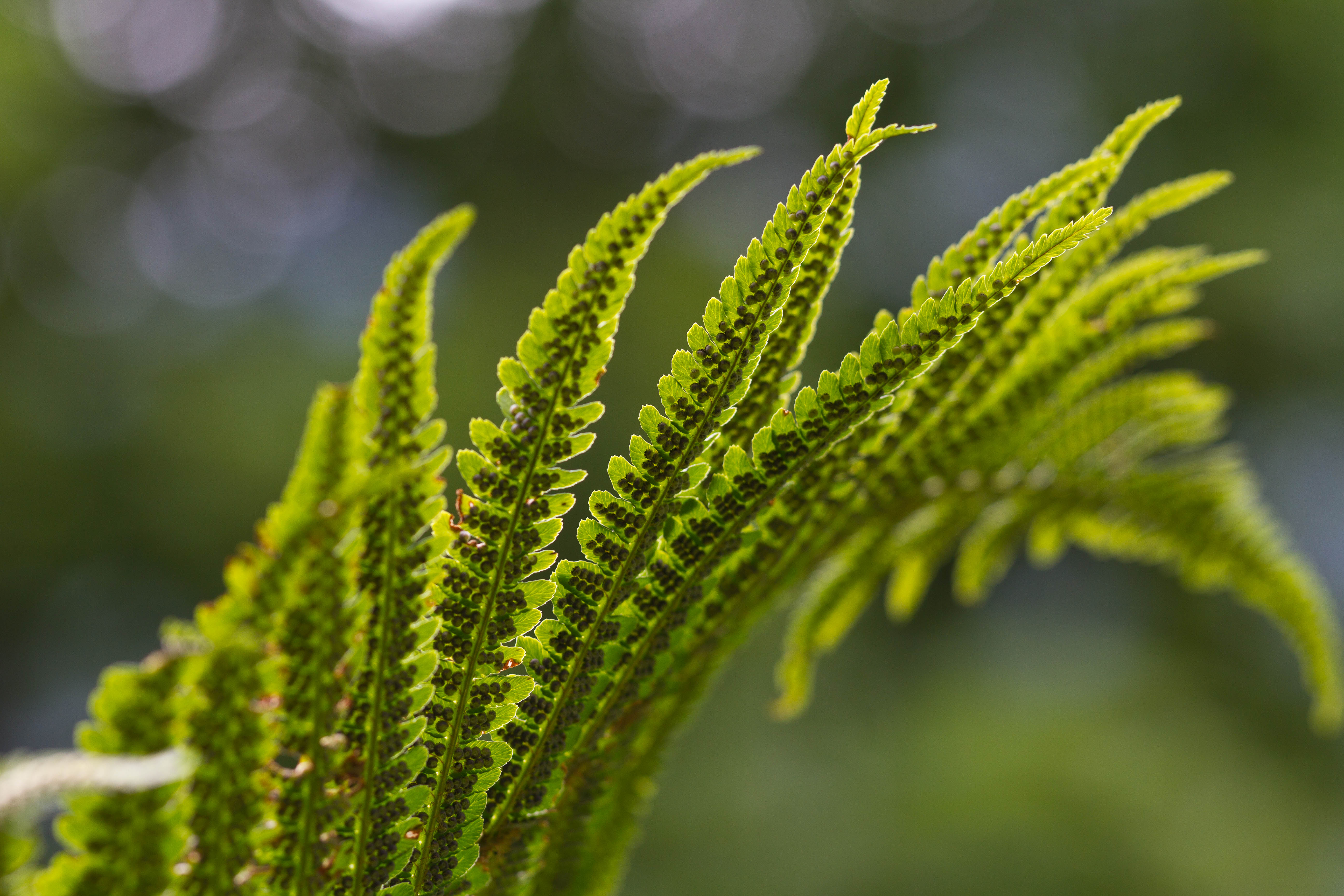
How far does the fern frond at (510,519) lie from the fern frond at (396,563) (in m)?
0.03

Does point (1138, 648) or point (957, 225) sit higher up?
point (957, 225)

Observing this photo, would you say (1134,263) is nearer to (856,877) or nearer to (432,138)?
(856,877)

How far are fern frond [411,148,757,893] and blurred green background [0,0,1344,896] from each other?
436cm

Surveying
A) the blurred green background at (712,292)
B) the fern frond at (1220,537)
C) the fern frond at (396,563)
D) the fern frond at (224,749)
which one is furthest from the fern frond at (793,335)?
the blurred green background at (712,292)

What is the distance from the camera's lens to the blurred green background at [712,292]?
14.9ft

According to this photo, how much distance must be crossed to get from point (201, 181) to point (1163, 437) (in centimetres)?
A: 959

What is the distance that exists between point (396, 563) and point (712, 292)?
566 centimetres

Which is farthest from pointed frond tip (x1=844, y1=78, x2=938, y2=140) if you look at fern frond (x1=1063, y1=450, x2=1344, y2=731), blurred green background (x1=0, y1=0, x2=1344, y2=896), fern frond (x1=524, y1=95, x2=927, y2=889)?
blurred green background (x1=0, y1=0, x2=1344, y2=896)

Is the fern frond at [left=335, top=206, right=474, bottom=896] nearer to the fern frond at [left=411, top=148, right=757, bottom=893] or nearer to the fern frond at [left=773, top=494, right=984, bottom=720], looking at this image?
the fern frond at [left=411, top=148, right=757, bottom=893]

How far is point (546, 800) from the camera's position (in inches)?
22.2

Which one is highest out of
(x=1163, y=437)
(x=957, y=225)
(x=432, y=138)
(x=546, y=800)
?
(x=432, y=138)

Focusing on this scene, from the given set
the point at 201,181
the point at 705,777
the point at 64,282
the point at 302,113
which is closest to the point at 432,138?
the point at 302,113

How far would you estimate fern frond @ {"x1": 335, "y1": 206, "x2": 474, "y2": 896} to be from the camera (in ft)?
1.39

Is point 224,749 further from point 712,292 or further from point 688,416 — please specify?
point 712,292
